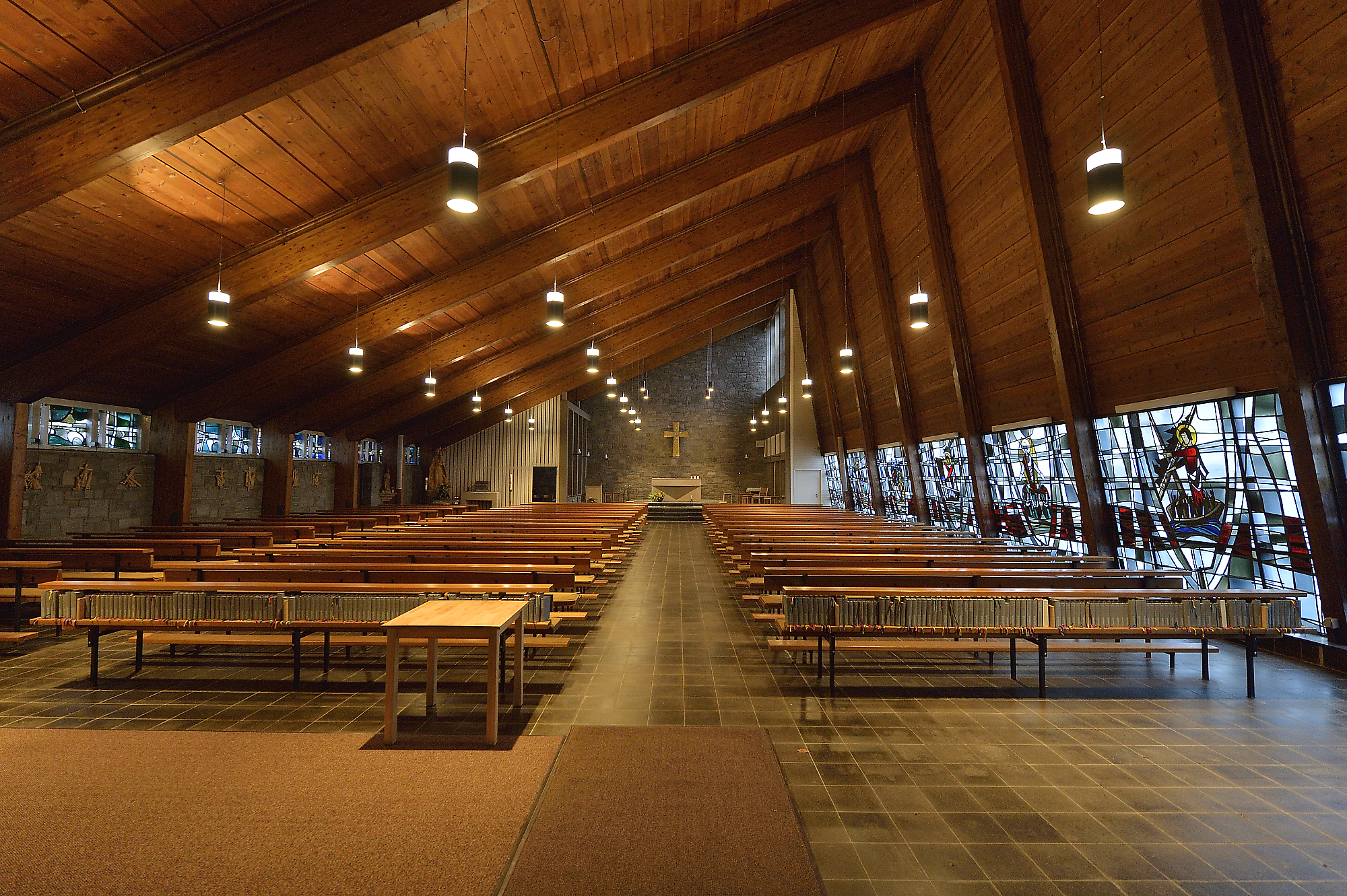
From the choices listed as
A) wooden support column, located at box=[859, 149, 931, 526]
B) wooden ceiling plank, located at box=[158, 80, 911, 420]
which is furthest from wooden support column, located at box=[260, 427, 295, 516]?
wooden support column, located at box=[859, 149, 931, 526]

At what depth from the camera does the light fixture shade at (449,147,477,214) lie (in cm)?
374

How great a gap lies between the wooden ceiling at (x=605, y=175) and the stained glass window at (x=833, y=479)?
20.2 feet

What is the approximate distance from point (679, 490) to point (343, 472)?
10919mm

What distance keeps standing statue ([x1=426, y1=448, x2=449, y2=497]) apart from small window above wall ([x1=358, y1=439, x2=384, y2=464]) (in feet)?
7.16

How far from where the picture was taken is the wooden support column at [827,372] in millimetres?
14688

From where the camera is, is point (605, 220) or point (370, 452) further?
point (370, 452)

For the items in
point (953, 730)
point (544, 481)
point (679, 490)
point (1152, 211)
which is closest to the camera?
point (953, 730)

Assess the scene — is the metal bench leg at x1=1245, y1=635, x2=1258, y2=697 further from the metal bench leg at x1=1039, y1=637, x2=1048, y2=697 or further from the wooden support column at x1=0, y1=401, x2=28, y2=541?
the wooden support column at x1=0, y1=401, x2=28, y2=541

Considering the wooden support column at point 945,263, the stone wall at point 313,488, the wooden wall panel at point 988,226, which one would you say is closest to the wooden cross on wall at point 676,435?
the stone wall at point 313,488

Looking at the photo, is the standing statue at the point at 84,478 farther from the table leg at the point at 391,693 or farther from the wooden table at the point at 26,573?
the table leg at the point at 391,693

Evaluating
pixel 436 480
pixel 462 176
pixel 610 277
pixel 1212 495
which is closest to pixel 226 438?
pixel 610 277

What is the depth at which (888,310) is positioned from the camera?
10.8 meters

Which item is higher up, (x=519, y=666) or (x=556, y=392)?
(x=556, y=392)

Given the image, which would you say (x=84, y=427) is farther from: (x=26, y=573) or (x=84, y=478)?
(x=26, y=573)
